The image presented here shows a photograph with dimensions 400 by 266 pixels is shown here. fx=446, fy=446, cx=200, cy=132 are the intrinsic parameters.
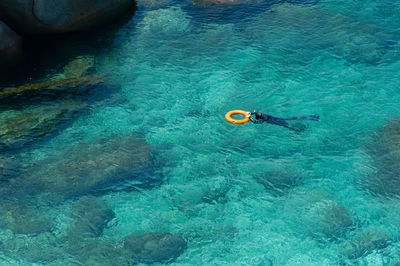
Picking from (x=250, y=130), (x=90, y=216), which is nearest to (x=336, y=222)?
(x=250, y=130)

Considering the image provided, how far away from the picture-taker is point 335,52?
14.2m

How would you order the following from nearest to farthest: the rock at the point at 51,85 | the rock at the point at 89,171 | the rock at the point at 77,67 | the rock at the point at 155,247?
the rock at the point at 155,247, the rock at the point at 89,171, the rock at the point at 51,85, the rock at the point at 77,67

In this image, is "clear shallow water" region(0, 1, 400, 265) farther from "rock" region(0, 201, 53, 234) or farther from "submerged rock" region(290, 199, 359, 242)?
"rock" region(0, 201, 53, 234)

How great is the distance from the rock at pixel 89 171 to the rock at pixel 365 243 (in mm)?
4286

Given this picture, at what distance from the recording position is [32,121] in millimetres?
11875

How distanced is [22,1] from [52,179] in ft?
22.3

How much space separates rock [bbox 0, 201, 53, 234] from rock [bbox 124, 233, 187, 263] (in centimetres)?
181

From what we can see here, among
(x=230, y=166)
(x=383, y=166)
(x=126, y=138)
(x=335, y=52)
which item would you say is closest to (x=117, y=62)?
(x=126, y=138)

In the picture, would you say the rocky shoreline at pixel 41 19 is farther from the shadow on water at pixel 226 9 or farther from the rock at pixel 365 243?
the rock at pixel 365 243

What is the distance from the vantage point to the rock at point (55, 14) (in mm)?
14141

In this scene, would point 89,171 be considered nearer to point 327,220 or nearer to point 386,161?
point 327,220

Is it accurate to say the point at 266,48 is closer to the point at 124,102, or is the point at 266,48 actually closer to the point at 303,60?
the point at 303,60

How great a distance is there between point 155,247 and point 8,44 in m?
9.06

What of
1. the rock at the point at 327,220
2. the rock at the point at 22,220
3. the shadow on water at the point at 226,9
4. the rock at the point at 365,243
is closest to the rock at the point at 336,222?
the rock at the point at 327,220
